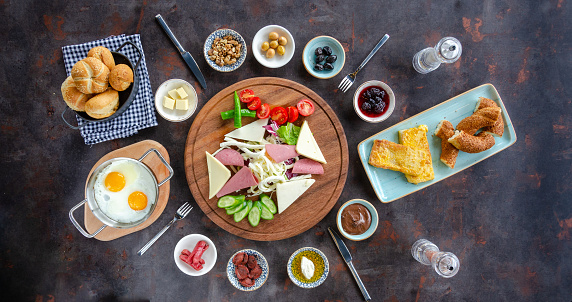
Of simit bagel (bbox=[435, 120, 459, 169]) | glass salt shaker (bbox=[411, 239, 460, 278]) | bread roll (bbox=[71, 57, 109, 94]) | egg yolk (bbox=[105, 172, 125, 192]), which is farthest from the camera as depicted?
simit bagel (bbox=[435, 120, 459, 169])

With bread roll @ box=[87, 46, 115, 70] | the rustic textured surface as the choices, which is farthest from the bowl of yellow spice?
bread roll @ box=[87, 46, 115, 70]

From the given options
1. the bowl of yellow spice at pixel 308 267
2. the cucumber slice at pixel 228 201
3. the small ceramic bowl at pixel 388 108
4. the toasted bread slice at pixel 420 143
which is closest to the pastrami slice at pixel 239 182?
the cucumber slice at pixel 228 201

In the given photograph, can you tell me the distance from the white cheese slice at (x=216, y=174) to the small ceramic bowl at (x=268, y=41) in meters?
1.41

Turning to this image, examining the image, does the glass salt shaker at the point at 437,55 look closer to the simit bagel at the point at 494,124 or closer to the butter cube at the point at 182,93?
the simit bagel at the point at 494,124

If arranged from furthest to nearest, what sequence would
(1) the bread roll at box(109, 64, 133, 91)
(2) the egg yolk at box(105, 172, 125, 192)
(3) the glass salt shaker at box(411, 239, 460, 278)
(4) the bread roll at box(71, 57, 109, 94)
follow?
(3) the glass salt shaker at box(411, 239, 460, 278), (2) the egg yolk at box(105, 172, 125, 192), (1) the bread roll at box(109, 64, 133, 91), (4) the bread roll at box(71, 57, 109, 94)

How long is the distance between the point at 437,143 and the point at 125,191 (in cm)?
402

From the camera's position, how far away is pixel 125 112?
3877 mm

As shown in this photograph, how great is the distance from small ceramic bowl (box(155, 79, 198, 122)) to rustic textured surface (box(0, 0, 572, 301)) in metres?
0.20

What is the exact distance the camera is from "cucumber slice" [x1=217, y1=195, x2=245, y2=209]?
3848 millimetres

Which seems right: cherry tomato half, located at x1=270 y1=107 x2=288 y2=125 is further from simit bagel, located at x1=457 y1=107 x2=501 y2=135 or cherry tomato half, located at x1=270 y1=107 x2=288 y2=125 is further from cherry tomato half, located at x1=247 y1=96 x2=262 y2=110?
simit bagel, located at x1=457 y1=107 x2=501 y2=135

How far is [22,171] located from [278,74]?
3.71 m

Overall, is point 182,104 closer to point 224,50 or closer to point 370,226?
point 224,50

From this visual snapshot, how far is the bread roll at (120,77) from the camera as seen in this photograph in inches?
132

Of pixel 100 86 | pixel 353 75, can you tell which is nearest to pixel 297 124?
pixel 353 75
